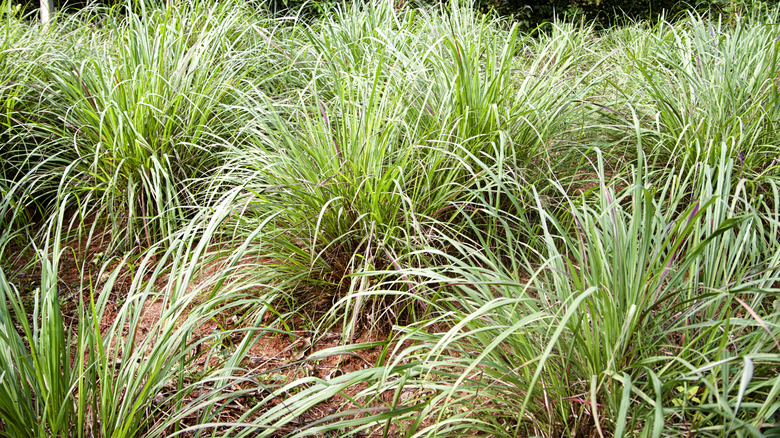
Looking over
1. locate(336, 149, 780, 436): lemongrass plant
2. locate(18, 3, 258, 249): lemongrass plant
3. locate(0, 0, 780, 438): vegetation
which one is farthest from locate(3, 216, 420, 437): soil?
locate(336, 149, 780, 436): lemongrass plant

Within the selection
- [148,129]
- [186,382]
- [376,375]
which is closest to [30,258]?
[148,129]

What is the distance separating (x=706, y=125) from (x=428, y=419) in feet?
6.15

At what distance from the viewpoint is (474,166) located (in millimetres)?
2311

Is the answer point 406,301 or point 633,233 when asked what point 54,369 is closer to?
point 406,301

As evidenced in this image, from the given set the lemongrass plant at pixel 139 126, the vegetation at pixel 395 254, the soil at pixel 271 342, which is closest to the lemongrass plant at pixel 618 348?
the vegetation at pixel 395 254

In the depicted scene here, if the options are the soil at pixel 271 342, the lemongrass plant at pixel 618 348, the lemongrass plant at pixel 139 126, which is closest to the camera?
the lemongrass plant at pixel 618 348

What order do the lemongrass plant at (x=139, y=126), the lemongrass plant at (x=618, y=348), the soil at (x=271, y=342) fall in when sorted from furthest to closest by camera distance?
the lemongrass plant at (x=139, y=126) → the soil at (x=271, y=342) → the lemongrass plant at (x=618, y=348)

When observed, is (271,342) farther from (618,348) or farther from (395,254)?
(618,348)

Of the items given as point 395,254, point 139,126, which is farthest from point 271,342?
point 139,126

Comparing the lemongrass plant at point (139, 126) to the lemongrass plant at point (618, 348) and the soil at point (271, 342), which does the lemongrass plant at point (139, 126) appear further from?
the lemongrass plant at point (618, 348)

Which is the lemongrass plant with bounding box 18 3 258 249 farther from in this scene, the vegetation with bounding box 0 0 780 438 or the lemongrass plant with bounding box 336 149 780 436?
the lemongrass plant with bounding box 336 149 780 436

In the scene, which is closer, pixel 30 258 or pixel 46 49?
pixel 30 258

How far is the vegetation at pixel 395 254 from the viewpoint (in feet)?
4.21

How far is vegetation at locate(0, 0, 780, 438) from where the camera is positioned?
1.28 metres
